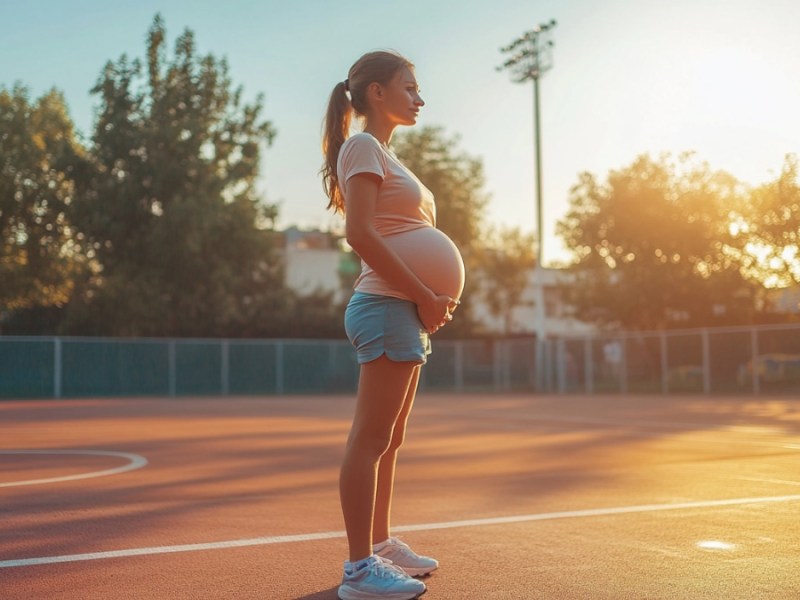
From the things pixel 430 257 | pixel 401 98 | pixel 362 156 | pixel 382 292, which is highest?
pixel 401 98

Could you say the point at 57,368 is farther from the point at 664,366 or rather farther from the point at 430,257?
the point at 430,257

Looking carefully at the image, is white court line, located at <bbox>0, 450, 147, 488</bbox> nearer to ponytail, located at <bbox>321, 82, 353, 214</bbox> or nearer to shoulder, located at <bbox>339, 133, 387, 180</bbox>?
ponytail, located at <bbox>321, 82, 353, 214</bbox>

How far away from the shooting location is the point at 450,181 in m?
51.0

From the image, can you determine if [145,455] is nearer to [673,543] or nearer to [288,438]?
[288,438]

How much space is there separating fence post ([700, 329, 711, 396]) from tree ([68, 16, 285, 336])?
16.2 metres

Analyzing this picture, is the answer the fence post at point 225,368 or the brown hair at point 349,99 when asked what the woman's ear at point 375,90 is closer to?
the brown hair at point 349,99

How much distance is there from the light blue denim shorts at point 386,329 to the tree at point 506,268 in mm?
Answer: 55705

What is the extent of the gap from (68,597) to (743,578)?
2405 millimetres

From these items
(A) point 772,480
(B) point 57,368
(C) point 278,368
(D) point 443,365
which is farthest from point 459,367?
(A) point 772,480

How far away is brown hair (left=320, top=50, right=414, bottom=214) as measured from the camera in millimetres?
3664

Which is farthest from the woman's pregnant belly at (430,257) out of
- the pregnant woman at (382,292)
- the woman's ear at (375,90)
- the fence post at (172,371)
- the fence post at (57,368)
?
the fence post at (172,371)

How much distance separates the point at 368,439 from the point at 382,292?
52 cm

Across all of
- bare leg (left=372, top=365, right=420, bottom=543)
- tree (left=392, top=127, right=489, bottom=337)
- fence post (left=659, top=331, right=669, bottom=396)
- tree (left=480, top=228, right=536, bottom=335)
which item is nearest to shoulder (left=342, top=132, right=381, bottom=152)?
bare leg (left=372, top=365, right=420, bottom=543)

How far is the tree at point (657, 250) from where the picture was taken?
35.8 meters
